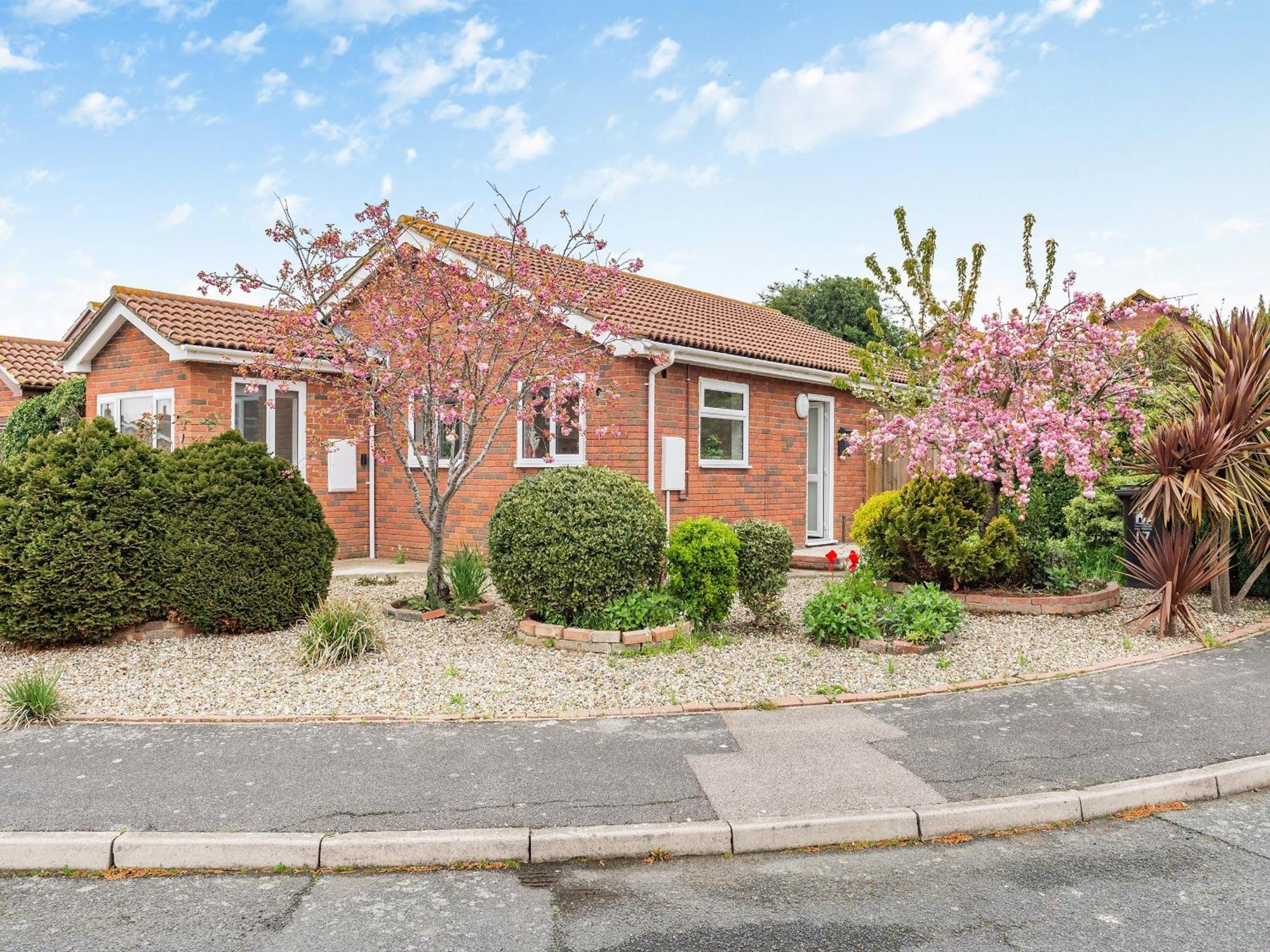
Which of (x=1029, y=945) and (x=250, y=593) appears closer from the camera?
(x=1029, y=945)

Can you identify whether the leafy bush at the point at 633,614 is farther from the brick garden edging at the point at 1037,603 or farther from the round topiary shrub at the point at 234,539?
the brick garden edging at the point at 1037,603

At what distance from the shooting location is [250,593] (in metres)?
7.43

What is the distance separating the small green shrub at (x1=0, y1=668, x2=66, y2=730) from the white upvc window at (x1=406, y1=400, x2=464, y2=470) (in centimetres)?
335

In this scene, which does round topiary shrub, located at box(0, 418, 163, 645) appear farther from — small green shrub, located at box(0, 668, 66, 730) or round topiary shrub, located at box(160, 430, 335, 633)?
small green shrub, located at box(0, 668, 66, 730)

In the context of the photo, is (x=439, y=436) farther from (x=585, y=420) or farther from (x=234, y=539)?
(x=234, y=539)

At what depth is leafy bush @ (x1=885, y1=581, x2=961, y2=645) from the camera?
6980 mm

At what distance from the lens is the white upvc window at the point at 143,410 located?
40.0 feet

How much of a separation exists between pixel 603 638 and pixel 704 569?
1.03m

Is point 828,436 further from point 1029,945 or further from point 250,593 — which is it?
point 1029,945

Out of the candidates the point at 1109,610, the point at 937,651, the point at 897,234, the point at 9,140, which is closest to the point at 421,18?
the point at 9,140

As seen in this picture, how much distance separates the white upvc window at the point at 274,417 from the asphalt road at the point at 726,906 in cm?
992

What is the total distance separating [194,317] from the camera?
1259 centimetres

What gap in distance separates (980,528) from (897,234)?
3619 millimetres

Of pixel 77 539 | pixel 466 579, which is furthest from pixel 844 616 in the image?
pixel 77 539
